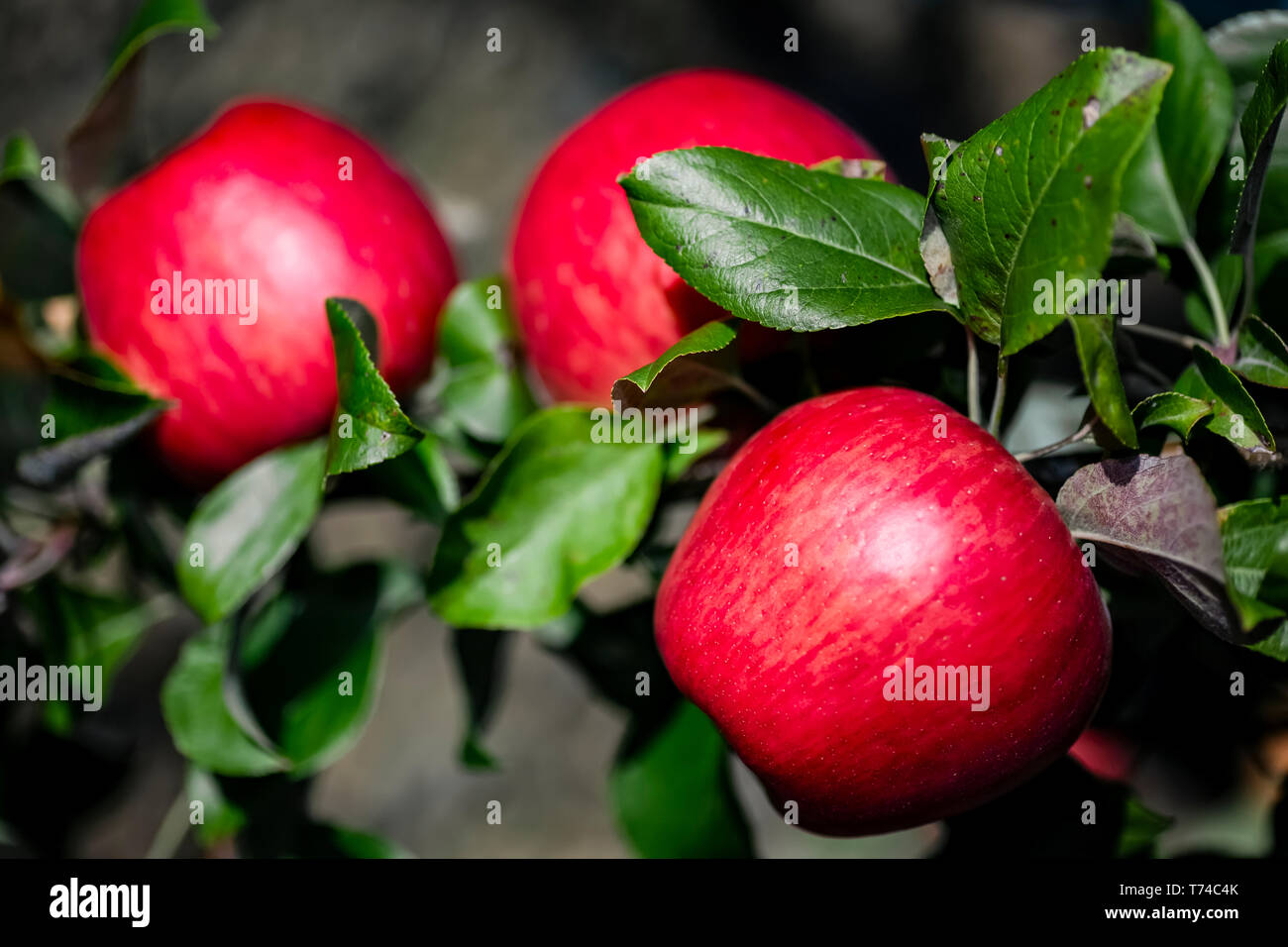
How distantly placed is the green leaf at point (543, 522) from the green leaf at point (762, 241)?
0.37 ft

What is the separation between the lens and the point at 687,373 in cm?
45

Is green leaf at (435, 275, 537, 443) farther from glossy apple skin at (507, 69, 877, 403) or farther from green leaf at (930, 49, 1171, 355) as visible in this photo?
green leaf at (930, 49, 1171, 355)

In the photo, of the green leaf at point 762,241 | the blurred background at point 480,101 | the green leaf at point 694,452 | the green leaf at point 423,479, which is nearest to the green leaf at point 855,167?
the green leaf at point 762,241

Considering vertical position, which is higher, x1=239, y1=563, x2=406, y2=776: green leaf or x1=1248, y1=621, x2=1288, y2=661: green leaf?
x1=1248, y1=621, x2=1288, y2=661: green leaf

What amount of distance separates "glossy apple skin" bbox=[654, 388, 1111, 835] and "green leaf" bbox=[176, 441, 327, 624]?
0.75 ft

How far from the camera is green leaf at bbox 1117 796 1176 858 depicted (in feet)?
1.78

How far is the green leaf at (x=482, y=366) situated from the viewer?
1.87 ft

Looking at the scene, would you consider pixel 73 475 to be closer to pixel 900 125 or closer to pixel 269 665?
pixel 269 665

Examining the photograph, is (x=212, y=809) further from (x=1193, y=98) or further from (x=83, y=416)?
(x=1193, y=98)

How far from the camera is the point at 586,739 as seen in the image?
134 cm

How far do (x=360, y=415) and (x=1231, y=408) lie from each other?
0.34 meters

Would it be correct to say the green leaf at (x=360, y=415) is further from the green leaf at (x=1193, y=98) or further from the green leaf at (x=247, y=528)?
→ the green leaf at (x=1193, y=98)

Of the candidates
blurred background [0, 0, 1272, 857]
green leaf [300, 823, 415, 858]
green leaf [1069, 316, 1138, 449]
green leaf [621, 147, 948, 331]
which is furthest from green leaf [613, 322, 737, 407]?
blurred background [0, 0, 1272, 857]

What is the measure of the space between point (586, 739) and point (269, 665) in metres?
0.77
